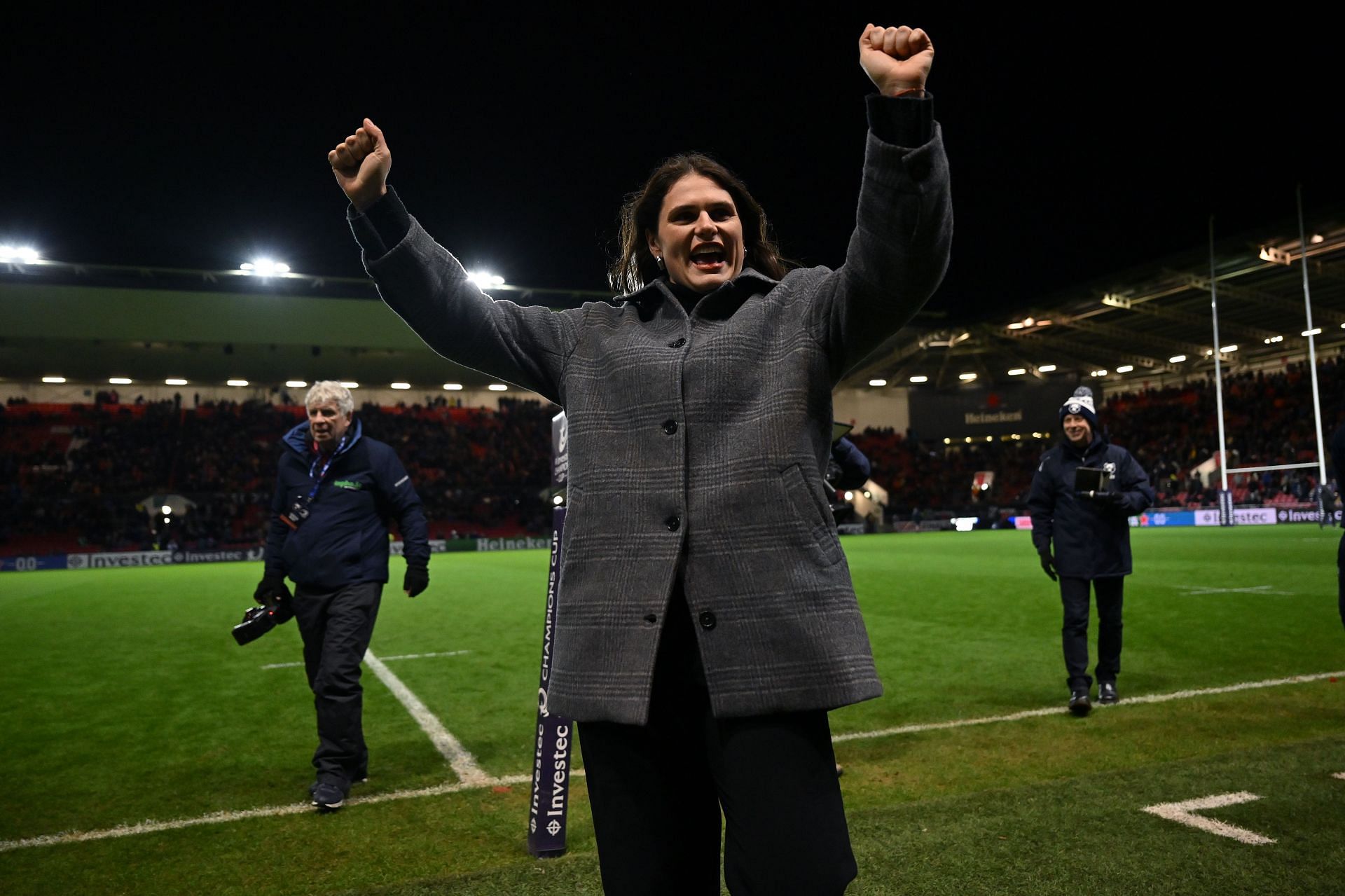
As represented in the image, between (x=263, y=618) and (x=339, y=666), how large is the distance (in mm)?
638

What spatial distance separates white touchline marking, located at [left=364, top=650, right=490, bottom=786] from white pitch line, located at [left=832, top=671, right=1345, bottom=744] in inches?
82.6

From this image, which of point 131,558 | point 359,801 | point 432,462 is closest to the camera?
point 359,801

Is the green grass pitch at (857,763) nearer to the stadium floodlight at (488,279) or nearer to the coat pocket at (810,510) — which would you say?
the coat pocket at (810,510)

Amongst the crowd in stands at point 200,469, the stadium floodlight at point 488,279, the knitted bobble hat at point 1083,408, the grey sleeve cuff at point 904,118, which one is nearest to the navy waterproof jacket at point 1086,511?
the knitted bobble hat at point 1083,408

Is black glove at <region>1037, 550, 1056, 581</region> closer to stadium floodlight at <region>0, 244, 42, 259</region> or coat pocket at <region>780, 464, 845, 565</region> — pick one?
coat pocket at <region>780, 464, 845, 565</region>

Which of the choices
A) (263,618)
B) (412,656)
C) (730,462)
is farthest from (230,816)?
(412,656)

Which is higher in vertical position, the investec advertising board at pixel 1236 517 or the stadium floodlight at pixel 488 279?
the stadium floodlight at pixel 488 279

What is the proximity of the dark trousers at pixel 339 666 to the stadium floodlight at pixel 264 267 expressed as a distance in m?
30.9

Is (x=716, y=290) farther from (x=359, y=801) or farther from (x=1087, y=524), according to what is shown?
(x=1087, y=524)

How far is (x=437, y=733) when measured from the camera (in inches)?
253

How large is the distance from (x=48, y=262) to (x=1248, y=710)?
122 ft

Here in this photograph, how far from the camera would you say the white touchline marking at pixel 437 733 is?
5391 mm

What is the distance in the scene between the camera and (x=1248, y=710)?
623 cm

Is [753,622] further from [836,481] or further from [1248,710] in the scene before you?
[1248,710]
